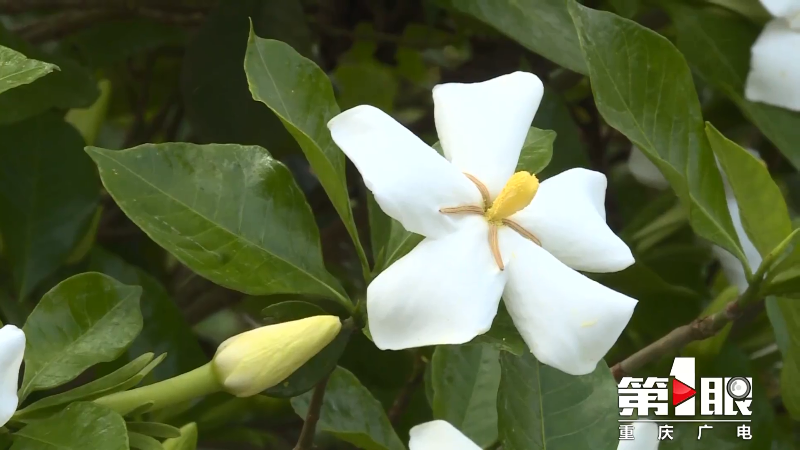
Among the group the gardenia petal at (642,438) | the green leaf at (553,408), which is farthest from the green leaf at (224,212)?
the gardenia petal at (642,438)

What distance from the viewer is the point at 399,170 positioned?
0.34 m

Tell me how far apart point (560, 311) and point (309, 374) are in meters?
0.15

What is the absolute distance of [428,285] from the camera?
0.33 meters

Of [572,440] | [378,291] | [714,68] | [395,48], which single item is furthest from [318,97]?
[395,48]

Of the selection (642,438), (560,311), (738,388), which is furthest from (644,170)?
(560,311)

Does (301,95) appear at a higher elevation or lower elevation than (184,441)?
higher

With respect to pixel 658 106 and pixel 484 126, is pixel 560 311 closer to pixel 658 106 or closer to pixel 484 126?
pixel 484 126

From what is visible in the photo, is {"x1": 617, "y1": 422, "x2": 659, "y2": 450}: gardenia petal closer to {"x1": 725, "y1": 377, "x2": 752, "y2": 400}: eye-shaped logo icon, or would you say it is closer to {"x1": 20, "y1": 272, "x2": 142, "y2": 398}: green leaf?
{"x1": 725, "y1": 377, "x2": 752, "y2": 400}: eye-shaped logo icon

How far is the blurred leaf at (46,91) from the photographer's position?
57 cm

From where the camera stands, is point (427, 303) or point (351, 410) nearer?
point (427, 303)

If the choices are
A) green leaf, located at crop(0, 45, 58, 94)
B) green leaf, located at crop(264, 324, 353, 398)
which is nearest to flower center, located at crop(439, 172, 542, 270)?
green leaf, located at crop(264, 324, 353, 398)

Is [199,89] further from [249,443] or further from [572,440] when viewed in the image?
[572,440]

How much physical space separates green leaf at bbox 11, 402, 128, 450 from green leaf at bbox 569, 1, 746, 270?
0.33 metres

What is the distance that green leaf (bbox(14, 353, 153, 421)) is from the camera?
0.36 metres
